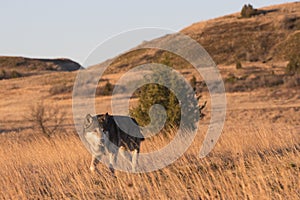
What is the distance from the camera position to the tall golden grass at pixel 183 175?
7.28 meters

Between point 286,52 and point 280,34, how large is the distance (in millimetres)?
7628

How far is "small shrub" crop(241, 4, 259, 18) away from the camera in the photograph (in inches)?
3233

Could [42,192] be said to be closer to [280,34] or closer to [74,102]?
[74,102]

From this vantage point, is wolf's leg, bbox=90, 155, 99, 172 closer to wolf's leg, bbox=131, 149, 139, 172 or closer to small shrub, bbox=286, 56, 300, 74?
wolf's leg, bbox=131, 149, 139, 172

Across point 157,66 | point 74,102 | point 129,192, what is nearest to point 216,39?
point 74,102

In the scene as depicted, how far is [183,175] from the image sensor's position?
8.41m

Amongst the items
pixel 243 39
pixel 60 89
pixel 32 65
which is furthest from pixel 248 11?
pixel 60 89

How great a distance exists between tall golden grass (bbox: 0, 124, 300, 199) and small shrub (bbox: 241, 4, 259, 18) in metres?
72.1

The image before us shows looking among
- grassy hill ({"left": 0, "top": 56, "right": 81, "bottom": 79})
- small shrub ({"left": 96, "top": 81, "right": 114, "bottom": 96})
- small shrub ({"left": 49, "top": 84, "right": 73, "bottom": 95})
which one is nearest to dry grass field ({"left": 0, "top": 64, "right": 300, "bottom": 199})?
small shrub ({"left": 96, "top": 81, "right": 114, "bottom": 96})

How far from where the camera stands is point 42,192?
836 cm

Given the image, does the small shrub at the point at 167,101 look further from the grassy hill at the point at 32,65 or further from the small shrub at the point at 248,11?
the grassy hill at the point at 32,65

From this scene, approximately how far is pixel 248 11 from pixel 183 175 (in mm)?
75988

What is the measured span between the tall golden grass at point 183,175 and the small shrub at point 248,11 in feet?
237

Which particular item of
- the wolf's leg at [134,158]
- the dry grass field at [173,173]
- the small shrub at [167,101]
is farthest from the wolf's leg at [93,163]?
the small shrub at [167,101]
